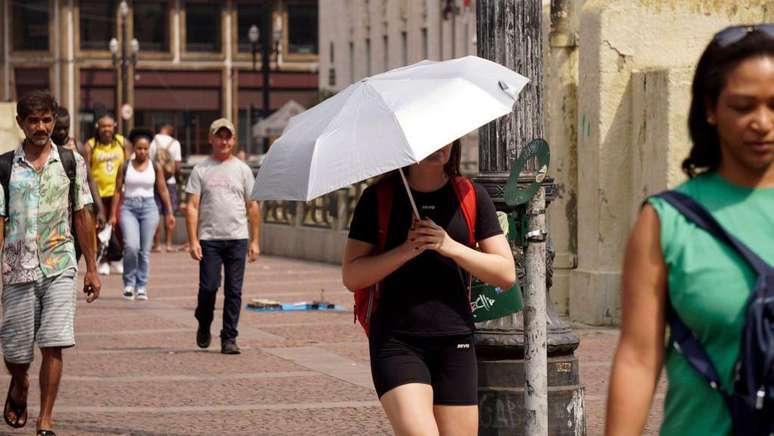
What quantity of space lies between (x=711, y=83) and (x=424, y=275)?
8.77 feet

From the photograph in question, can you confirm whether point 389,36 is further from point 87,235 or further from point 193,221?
point 87,235

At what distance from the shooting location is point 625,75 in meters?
16.0

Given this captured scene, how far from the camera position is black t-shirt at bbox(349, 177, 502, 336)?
635 cm

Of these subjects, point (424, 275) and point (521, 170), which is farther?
point (521, 170)

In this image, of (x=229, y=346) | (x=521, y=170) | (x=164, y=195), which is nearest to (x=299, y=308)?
(x=164, y=195)

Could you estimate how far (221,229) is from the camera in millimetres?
13922

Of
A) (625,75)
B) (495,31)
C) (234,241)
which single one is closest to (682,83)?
(625,75)

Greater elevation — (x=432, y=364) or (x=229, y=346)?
(x=432, y=364)

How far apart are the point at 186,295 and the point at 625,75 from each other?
6291mm

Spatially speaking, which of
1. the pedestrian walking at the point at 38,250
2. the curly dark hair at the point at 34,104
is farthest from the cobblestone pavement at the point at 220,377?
the curly dark hair at the point at 34,104

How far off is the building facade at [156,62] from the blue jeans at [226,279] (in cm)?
6798

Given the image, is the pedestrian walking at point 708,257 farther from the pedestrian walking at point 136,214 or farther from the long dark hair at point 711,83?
the pedestrian walking at point 136,214

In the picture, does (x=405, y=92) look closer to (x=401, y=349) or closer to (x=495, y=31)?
(x=401, y=349)

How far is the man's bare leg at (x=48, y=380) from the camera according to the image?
951cm
